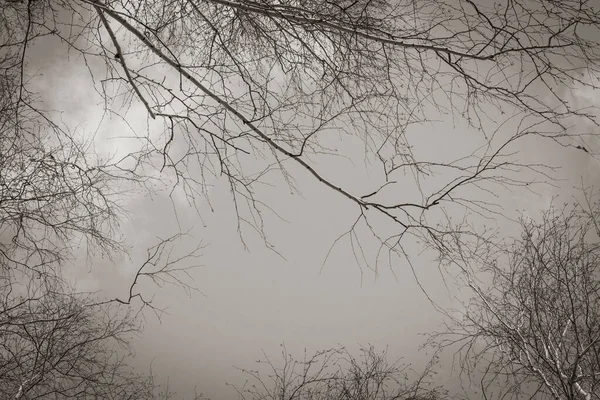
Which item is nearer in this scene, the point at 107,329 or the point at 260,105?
the point at 260,105

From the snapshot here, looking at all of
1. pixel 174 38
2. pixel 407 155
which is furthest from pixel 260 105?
pixel 174 38

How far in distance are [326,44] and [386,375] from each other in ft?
21.2

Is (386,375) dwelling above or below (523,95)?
below

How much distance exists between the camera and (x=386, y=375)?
6973mm

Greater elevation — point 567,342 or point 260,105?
point 260,105

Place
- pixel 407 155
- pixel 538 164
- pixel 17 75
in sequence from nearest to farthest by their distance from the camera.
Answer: pixel 538 164 < pixel 407 155 < pixel 17 75

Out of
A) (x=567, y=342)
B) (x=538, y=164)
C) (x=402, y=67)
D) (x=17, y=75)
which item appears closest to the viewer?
(x=538, y=164)

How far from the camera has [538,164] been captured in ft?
5.11

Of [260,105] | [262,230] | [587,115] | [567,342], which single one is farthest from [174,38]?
[567,342]

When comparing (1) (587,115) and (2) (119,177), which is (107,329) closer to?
(2) (119,177)

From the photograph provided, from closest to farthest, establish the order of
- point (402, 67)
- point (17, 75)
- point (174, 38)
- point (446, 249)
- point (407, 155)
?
point (446, 249)
point (407, 155)
point (402, 67)
point (174, 38)
point (17, 75)

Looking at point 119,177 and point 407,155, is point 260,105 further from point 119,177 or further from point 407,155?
point 119,177

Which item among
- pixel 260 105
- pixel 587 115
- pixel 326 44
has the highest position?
pixel 326 44

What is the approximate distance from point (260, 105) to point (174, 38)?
98 cm
